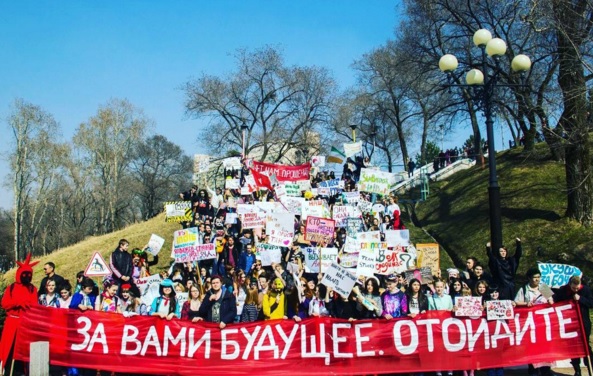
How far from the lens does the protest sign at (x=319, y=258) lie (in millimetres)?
13547

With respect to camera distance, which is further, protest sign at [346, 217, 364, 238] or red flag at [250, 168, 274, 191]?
red flag at [250, 168, 274, 191]

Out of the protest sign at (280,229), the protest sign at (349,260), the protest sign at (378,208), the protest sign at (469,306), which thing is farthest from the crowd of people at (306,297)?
the protest sign at (378,208)

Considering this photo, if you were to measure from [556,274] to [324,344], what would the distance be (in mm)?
4299

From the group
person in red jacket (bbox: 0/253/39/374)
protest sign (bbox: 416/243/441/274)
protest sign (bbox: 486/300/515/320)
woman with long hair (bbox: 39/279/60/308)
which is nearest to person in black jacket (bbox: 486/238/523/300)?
protest sign (bbox: 486/300/515/320)

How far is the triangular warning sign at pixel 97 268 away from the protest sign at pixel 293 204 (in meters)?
7.39

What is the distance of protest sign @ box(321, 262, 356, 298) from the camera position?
952 centimetres

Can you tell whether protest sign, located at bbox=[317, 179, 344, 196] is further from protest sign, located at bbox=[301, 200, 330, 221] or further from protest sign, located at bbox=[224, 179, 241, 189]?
protest sign, located at bbox=[301, 200, 330, 221]

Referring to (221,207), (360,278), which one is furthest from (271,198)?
Answer: (360,278)

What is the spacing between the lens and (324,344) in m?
9.30

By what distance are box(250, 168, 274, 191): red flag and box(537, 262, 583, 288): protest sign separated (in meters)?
11.9

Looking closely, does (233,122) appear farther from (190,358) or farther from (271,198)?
(190,358)

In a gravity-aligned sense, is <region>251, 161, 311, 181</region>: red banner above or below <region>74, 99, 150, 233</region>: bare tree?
below

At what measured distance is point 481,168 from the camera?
109 ft

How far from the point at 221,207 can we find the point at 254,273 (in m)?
6.18
